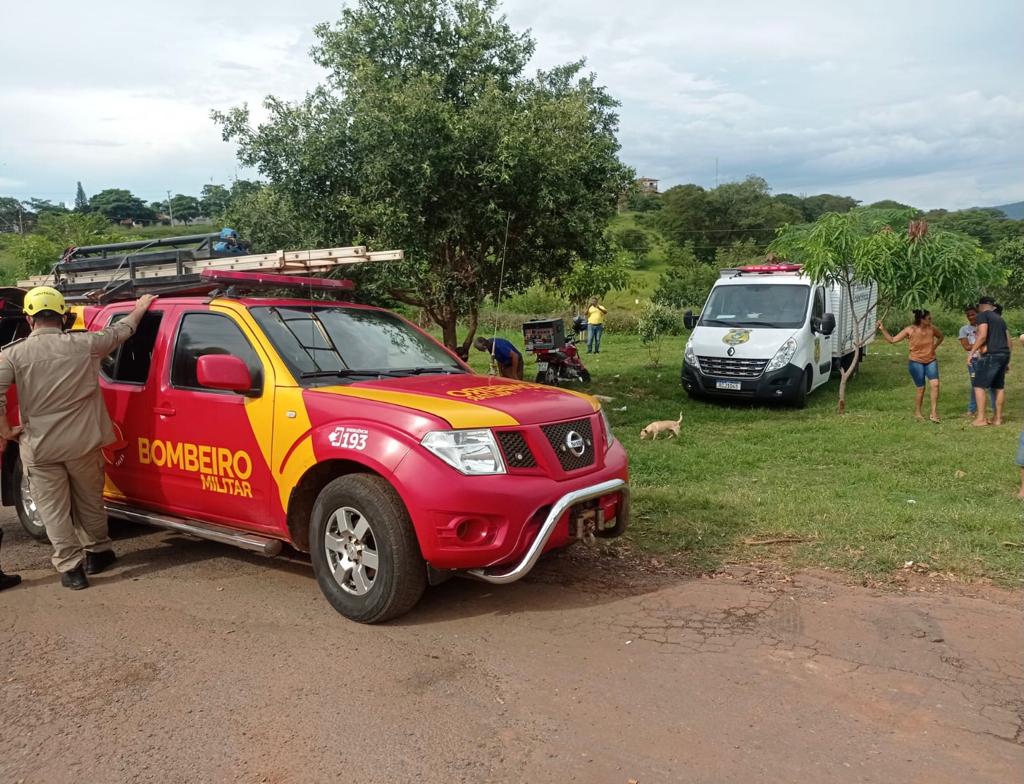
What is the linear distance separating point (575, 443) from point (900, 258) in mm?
9424

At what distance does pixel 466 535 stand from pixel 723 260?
54.1 m

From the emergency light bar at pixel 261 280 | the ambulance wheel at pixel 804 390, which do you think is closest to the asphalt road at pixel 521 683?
the emergency light bar at pixel 261 280

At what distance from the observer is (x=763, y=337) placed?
533 inches

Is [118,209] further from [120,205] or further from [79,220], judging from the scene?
[79,220]

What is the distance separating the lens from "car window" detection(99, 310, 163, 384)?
5.82m

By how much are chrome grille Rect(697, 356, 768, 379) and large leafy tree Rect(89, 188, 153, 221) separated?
106m

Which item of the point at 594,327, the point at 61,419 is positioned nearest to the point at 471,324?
the point at 61,419

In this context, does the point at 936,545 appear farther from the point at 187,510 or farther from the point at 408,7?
the point at 408,7

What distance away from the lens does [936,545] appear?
18.8ft

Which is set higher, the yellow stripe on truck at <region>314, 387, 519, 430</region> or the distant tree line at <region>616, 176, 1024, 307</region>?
the distant tree line at <region>616, 176, 1024, 307</region>

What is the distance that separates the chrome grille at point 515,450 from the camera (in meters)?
4.45

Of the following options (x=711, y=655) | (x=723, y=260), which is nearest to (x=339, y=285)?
(x=711, y=655)

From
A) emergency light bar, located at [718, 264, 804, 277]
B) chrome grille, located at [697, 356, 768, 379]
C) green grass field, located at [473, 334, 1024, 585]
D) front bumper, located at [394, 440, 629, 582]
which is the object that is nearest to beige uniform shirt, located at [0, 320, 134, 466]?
front bumper, located at [394, 440, 629, 582]

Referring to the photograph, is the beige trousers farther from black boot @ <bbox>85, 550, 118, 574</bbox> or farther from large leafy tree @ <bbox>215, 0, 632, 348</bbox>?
large leafy tree @ <bbox>215, 0, 632, 348</bbox>
